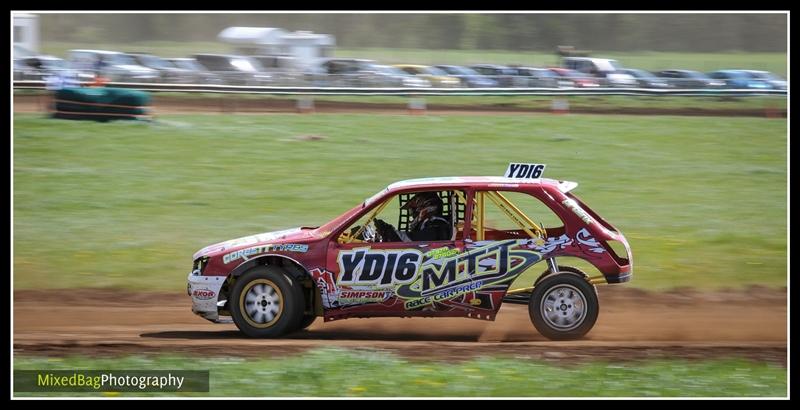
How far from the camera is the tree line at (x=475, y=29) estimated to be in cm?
3984

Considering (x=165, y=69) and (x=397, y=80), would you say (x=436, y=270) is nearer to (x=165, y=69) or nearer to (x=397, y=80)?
(x=397, y=80)

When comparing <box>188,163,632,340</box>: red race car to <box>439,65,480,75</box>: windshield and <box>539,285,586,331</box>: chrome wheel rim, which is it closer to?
<box>539,285,586,331</box>: chrome wheel rim

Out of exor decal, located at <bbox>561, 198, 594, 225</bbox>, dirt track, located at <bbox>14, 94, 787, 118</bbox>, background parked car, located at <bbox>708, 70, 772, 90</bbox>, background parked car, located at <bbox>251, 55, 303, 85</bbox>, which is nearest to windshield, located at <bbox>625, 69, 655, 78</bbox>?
background parked car, located at <bbox>708, 70, 772, 90</bbox>

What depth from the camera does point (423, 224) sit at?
948 centimetres

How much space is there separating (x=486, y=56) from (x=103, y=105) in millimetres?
20861

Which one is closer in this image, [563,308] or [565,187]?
[563,308]

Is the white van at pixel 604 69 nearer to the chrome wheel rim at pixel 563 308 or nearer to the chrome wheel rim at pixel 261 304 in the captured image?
the chrome wheel rim at pixel 563 308

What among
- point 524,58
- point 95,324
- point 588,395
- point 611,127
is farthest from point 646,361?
point 524,58

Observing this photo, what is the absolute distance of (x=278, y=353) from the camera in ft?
28.3

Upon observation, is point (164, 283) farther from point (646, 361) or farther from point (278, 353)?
point (646, 361)

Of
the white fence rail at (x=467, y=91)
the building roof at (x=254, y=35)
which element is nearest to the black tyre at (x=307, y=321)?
the white fence rail at (x=467, y=91)

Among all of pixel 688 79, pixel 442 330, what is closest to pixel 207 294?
pixel 442 330

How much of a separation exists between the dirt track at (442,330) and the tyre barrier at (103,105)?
11.9 m

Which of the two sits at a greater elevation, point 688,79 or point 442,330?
point 688,79
